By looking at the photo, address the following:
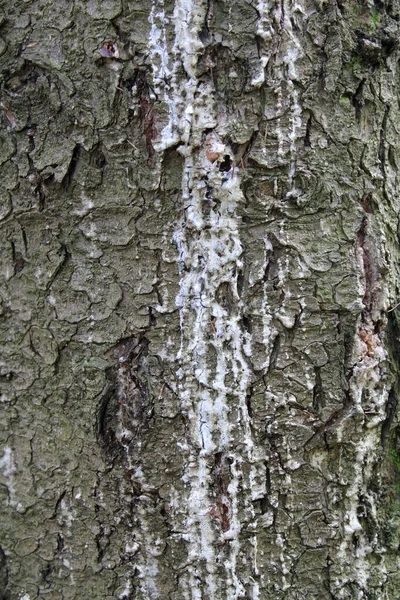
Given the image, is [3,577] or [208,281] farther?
[3,577]

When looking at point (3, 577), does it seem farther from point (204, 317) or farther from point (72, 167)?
point (72, 167)

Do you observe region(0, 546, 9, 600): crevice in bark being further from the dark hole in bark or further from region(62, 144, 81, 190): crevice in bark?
the dark hole in bark

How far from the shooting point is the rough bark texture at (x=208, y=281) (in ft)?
3.72

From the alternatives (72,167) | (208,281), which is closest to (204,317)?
(208,281)

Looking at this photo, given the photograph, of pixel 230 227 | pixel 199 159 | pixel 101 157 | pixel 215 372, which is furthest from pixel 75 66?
pixel 215 372

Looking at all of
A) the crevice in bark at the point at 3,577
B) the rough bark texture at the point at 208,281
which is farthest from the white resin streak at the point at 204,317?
the crevice in bark at the point at 3,577

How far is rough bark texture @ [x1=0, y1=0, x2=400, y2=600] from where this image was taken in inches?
44.7

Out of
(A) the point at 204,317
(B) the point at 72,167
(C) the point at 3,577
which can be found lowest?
(C) the point at 3,577

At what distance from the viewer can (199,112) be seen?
113 centimetres

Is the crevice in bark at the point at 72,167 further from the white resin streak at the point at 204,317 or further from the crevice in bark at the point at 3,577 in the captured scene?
the crevice in bark at the point at 3,577

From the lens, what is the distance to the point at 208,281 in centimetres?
116

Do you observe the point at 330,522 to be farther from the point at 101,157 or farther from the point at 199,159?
the point at 101,157

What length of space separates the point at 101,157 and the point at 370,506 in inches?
37.4

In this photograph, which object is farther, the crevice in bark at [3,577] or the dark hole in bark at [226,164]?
the crevice in bark at [3,577]
